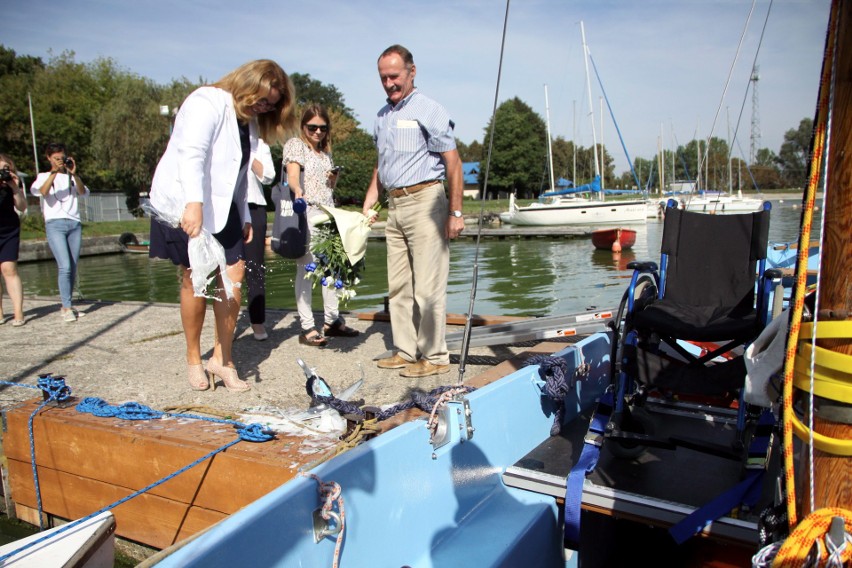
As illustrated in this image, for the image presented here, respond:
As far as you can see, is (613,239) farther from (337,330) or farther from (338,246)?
(338,246)

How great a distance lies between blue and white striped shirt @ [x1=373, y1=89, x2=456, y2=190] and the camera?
4.35 m

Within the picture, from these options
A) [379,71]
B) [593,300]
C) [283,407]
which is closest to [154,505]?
[283,407]

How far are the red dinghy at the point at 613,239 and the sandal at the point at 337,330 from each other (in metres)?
16.7

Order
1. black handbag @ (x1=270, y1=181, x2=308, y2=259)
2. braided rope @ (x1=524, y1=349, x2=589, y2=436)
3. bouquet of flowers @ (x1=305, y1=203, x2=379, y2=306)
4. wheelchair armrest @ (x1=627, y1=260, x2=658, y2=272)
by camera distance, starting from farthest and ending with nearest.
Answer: black handbag @ (x1=270, y1=181, x2=308, y2=259)
bouquet of flowers @ (x1=305, y1=203, x2=379, y2=306)
wheelchair armrest @ (x1=627, y1=260, x2=658, y2=272)
braided rope @ (x1=524, y1=349, x2=589, y2=436)

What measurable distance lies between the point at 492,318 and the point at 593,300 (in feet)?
19.3

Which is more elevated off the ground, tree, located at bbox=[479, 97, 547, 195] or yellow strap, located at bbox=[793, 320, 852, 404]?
tree, located at bbox=[479, 97, 547, 195]

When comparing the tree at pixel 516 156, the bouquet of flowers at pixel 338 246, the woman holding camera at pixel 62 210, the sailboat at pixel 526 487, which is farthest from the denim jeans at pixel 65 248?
the tree at pixel 516 156

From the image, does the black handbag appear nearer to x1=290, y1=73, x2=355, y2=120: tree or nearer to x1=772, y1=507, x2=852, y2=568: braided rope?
x1=772, y1=507, x2=852, y2=568: braided rope

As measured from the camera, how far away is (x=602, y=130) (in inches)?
1582

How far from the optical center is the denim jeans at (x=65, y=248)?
6715 mm

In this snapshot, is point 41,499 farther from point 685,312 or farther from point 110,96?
point 110,96

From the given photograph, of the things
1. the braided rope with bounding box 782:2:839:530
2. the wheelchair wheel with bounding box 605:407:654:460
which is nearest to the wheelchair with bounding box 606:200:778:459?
the wheelchair wheel with bounding box 605:407:654:460

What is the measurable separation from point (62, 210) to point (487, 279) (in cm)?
981

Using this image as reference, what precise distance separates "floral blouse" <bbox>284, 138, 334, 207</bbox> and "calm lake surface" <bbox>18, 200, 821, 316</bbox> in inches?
162
